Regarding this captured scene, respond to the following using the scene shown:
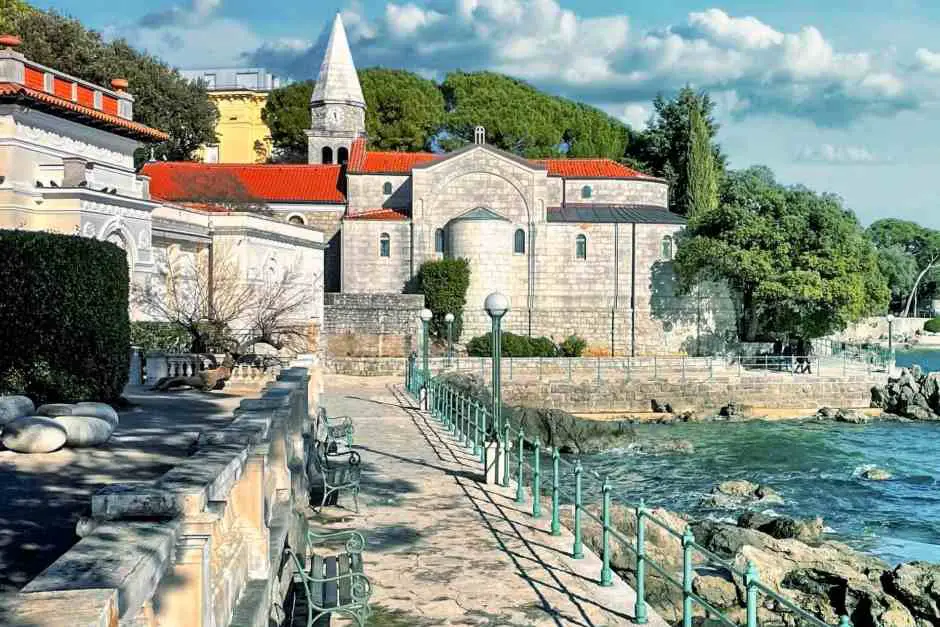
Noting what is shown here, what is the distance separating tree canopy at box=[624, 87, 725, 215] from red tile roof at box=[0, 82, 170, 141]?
3651 cm

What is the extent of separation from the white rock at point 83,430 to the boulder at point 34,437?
127 mm

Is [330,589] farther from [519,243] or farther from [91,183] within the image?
[519,243]

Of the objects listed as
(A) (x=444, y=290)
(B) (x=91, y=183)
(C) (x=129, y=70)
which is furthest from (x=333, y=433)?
(C) (x=129, y=70)

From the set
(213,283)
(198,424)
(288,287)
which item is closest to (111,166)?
(213,283)

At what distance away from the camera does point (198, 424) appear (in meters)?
10.8

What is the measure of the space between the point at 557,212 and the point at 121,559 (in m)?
44.3

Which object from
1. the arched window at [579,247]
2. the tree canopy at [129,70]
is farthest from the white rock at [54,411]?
the arched window at [579,247]

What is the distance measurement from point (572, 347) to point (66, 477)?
3692 cm

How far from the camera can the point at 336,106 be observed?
175ft

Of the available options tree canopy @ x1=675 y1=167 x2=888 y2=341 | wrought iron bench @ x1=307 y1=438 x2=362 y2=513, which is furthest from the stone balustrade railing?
tree canopy @ x1=675 y1=167 x2=888 y2=341

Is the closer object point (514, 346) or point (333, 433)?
point (333, 433)

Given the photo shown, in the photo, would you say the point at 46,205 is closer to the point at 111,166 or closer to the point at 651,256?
the point at 111,166

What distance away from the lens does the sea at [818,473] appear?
63.8 ft

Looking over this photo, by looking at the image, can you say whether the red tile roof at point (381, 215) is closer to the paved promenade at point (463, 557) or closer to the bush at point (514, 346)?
the bush at point (514, 346)
